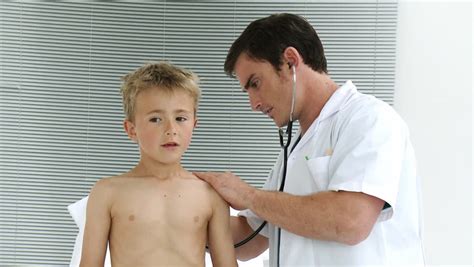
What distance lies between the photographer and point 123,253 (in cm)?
173

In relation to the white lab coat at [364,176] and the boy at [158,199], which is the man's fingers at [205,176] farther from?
the white lab coat at [364,176]

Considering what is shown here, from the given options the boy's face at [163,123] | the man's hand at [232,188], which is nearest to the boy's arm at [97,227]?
the boy's face at [163,123]

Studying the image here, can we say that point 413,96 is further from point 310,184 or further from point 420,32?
point 310,184

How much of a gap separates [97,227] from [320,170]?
1.87ft

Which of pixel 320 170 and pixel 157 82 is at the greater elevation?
pixel 157 82

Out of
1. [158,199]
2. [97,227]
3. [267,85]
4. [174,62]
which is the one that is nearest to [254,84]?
[267,85]

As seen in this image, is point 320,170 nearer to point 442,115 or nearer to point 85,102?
point 442,115

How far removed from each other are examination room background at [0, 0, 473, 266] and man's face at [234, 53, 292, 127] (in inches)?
82.9

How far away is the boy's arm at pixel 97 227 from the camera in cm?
168

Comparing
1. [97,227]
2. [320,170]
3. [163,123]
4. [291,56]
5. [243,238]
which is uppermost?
[291,56]

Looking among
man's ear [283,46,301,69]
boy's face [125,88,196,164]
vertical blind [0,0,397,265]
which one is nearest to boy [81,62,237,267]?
boy's face [125,88,196,164]

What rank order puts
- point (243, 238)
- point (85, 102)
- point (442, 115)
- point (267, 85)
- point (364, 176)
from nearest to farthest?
point (364, 176) → point (267, 85) → point (243, 238) → point (442, 115) → point (85, 102)

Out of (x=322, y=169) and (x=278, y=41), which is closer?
(x=322, y=169)

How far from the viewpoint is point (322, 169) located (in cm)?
168
